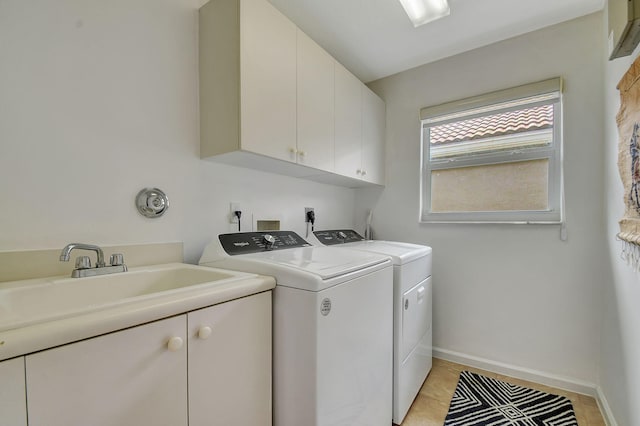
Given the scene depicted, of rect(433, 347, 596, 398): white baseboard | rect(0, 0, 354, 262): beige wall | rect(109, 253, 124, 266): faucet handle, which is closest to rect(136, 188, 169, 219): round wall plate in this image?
rect(0, 0, 354, 262): beige wall

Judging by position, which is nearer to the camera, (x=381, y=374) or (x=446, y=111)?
(x=381, y=374)

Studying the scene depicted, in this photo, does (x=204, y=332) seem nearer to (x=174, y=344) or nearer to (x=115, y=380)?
(x=174, y=344)

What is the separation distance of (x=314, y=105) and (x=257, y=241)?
904 millimetres

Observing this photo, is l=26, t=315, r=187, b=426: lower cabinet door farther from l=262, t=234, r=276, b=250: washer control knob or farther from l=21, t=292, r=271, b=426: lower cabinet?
l=262, t=234, r=276, b=250: washer control knob

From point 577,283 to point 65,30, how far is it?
3.02 m

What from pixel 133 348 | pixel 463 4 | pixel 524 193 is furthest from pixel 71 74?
pixel 524 193

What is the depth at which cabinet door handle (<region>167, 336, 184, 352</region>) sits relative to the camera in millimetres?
741

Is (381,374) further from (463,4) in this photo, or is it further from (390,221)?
(463,4)

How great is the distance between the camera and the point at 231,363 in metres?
0.90

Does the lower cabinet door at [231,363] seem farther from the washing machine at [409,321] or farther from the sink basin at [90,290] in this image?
the washing machine at [409,321]

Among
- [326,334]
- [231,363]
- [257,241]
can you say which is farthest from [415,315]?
[231,363]

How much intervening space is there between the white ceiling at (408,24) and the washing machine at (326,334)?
153cm

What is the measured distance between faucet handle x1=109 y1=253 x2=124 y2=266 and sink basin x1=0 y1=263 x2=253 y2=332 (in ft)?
0.16

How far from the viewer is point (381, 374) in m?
1.38
